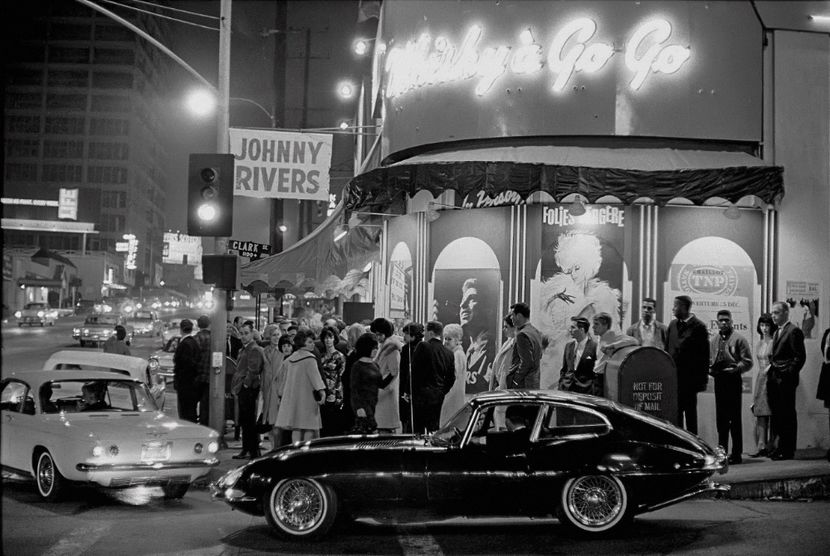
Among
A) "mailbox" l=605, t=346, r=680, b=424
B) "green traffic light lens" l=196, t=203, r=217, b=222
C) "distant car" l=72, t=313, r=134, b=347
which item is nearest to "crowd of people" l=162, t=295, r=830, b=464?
"mailbox" l=605, t=346, r=680, b=424

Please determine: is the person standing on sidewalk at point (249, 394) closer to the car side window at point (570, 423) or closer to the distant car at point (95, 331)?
the car side window at point (570, 423)

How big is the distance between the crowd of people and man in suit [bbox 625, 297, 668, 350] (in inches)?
0.6

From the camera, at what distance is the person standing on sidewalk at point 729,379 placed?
39.5ft

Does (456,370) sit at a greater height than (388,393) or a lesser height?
greater

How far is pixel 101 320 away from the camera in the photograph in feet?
148

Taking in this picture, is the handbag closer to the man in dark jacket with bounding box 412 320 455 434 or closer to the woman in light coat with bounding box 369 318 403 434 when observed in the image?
the woman in light coat with bounding box 369 318 403 434

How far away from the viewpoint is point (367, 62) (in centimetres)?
3516

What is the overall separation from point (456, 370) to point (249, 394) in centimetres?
289

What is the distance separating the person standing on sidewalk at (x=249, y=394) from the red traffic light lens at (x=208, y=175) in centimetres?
237

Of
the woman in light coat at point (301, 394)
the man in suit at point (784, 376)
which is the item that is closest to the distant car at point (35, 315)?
the woman in light coat at point (301, 394)

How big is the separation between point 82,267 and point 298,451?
385 ft

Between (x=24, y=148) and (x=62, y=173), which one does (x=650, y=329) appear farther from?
(x=24, y=148)

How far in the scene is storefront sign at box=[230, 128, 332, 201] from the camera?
17.0m

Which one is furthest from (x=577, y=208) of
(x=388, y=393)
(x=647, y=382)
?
(x=388, y=393)
